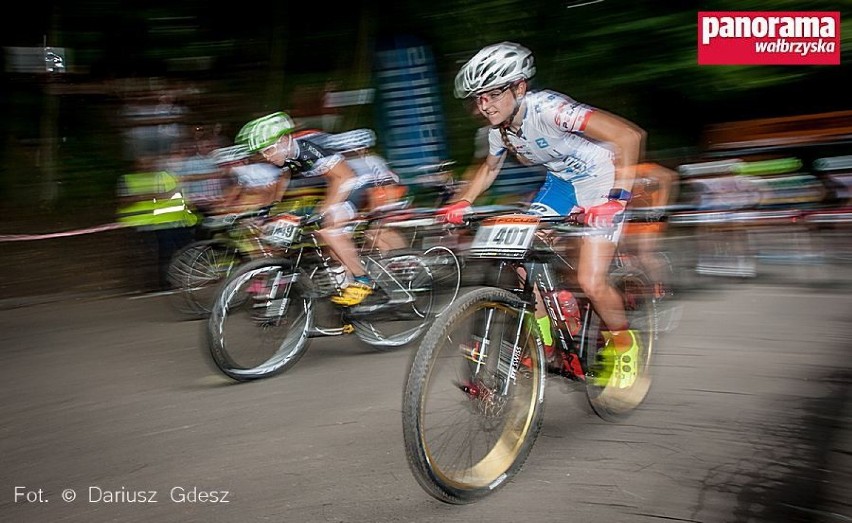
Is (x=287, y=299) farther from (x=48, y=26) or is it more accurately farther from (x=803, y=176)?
(x=48, y=26)

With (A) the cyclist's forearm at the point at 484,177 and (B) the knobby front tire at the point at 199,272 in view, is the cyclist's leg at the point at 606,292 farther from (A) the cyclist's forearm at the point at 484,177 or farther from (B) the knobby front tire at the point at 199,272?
(B) the knobby front tire at the point at 199,272

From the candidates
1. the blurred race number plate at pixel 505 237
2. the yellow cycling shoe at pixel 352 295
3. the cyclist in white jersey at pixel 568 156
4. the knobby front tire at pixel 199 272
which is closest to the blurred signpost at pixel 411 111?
the knobby front tire at pixel 199 272

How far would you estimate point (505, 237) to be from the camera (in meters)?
4.03

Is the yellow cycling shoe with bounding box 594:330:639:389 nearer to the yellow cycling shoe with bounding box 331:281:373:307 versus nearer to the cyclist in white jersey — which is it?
the cyclist in white jersey

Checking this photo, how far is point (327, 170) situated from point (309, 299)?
1.00 meters

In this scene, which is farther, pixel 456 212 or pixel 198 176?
pixel 198 176

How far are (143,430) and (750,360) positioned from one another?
4175mm

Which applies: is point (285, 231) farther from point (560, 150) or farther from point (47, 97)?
point (47, 97)

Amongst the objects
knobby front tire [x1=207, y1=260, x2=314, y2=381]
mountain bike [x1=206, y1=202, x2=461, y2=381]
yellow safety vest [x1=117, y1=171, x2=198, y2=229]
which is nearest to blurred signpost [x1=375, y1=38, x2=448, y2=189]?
yellow safety vest [x1=117, y1=171, x2=198, y2=229]

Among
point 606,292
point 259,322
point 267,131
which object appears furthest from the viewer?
point 267,131

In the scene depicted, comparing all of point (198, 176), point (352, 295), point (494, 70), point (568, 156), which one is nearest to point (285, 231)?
point (352, 295)

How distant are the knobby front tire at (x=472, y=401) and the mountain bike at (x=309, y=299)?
5.32 feet

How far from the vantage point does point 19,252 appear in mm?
10836

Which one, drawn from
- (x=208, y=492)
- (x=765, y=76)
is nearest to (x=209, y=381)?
(x=208, y=492)
